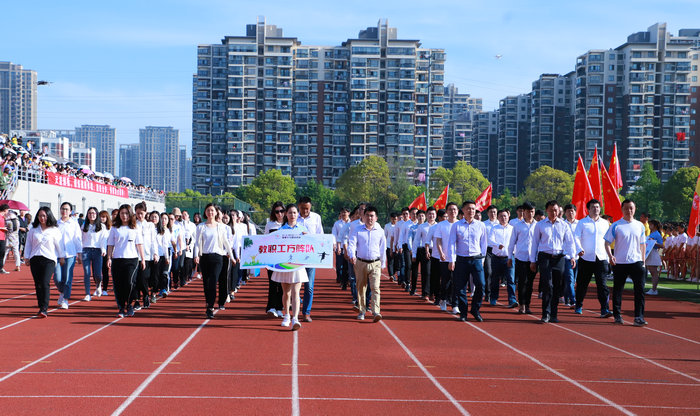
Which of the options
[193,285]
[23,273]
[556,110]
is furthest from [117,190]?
[556,110]

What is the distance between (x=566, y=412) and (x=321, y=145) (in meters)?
122

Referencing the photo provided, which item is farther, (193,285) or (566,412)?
(193,285)

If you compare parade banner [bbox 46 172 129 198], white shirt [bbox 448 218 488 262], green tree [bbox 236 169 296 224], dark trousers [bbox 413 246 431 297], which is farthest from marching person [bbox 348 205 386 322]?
green tree [bbox 236 169 296 224]

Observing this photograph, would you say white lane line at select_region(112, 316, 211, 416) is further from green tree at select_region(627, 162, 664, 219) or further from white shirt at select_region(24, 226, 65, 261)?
green tree at select_region(627, 162, 664, 219)

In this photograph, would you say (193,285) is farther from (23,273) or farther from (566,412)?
(566,412)

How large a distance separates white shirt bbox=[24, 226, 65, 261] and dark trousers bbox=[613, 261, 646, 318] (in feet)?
29.1

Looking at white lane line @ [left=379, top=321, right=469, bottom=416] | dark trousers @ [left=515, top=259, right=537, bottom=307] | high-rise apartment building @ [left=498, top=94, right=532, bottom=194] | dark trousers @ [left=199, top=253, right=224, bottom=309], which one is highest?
Answer: high-rise apartment building @ [left=498, top=94, right=532, bottom=194]

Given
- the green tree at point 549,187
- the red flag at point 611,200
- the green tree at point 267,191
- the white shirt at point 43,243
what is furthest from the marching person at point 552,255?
the green tree at point 267,191

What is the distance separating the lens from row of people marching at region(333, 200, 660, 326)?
12.3 metres

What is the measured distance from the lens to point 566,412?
6.35 metres

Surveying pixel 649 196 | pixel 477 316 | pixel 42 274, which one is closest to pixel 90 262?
pixel 42 274

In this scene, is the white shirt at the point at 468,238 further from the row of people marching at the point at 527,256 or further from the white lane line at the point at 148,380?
the white lane line at the point at 148,380

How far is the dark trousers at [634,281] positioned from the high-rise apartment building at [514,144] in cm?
14274

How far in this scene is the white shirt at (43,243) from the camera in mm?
12078
